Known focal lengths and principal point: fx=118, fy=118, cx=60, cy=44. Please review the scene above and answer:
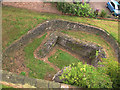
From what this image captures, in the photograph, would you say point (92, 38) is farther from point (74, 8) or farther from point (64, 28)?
point (74, 8)

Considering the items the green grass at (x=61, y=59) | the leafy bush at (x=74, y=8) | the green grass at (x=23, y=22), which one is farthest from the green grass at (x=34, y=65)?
the leafy bush at (x=74, y=8)

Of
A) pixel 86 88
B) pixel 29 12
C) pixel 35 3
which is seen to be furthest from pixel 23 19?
pixel 86 88

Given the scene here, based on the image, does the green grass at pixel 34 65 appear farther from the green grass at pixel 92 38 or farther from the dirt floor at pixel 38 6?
the dirt floor at pixel 38 6

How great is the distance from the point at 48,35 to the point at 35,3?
506cm

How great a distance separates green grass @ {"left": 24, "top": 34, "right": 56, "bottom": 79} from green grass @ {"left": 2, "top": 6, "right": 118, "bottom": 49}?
67.0 inches

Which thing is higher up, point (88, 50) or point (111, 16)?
point (111, 16)

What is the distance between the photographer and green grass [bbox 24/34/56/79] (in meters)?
10.9

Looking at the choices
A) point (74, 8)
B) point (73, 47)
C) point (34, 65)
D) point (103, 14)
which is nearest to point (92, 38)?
point (73, 47)

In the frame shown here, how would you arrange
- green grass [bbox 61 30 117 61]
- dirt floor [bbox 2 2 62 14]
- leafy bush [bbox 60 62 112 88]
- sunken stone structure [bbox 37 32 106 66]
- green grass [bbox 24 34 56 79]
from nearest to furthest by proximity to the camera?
leafy bush [bbox 60 62 112 88] → green grass [bbox 24 34 56 79] → sunken stone structure [bbox 37 32 106 66] → green grass [bbox 61 30 117 61] → dirt floor [bbox 2 2 62 14]

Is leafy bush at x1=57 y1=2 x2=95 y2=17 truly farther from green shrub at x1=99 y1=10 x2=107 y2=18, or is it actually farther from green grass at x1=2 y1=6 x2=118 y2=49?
green shrub at x1=99 y1=10 x2=107 y2=18

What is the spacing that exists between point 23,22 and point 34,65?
4790 mm

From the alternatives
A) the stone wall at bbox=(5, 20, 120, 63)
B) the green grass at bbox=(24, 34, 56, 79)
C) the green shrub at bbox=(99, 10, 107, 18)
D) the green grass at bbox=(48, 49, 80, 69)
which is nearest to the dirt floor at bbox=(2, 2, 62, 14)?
the stone wall at bbox=(5, 20, 120, 63)

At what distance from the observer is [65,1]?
14.7 m

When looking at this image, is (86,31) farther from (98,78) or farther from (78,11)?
(98,78)
